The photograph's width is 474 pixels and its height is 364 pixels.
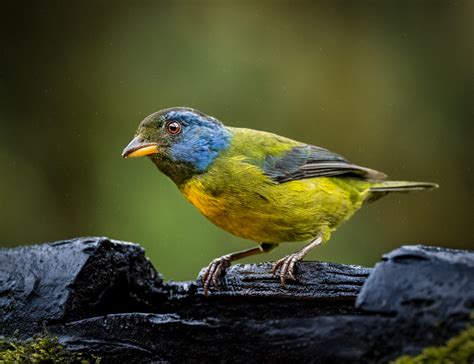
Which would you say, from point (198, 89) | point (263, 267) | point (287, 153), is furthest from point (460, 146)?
point (263, 267)

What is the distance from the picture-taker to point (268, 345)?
309 centimetres

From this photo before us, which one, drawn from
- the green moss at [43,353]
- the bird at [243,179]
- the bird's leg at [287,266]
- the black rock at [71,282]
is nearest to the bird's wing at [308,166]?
the bird at [243,179]

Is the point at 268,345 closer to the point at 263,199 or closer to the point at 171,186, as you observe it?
the point at 263,199

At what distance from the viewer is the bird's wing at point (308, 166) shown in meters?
4.64

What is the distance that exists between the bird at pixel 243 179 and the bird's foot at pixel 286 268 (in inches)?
6.1

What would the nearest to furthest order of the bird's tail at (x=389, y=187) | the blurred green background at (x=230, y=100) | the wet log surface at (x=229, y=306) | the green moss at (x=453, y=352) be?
the green moss at (x=453, y=352) < the wet log surface at (x=229, y=306) < the bird's tail at (x=389, y=187) < the blurred green background at (x=230, y=100)

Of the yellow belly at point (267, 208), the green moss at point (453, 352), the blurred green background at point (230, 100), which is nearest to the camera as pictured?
the green moss at point (453, 352)

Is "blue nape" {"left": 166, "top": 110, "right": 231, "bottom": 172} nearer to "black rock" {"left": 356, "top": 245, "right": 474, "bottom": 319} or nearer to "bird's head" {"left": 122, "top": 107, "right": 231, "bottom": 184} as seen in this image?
"bird's head" {"left": 122, "top": 107, "right": 231, "bottom": 184}

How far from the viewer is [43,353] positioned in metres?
3.29

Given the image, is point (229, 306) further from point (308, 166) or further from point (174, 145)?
point (308, 166)

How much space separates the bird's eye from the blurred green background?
2484mm

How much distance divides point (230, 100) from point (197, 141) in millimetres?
2720

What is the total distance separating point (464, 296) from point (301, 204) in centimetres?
211

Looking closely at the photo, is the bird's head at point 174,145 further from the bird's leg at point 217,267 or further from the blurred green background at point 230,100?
the blurred green background at point 230,100
